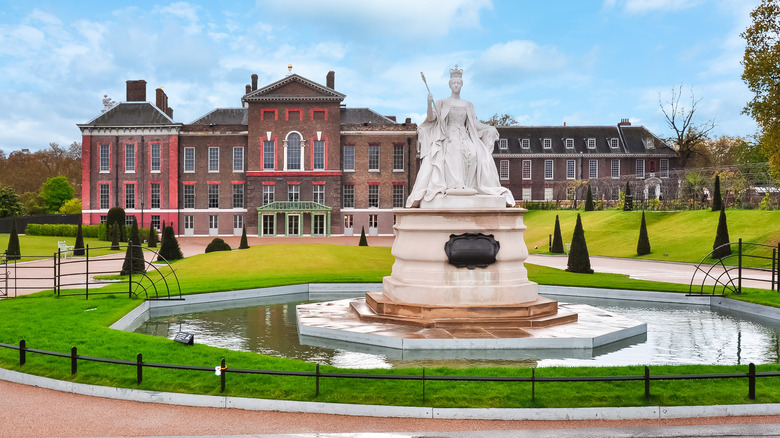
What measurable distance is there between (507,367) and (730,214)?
3344 centimetres

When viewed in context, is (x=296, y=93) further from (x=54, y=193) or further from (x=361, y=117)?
(x=54, y=193)

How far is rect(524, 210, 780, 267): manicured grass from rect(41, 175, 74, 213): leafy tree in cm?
5820

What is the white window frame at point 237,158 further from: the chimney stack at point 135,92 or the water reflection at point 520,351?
the water reflection at point 520,351

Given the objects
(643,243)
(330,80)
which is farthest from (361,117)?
(643,243)

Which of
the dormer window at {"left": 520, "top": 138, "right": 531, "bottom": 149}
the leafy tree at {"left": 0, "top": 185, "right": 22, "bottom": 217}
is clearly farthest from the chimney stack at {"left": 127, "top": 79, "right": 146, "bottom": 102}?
the dormer window at {"left": 520, "top": 138, "right": 531, "bottom": 149}

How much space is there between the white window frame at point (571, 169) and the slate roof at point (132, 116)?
1625 inches

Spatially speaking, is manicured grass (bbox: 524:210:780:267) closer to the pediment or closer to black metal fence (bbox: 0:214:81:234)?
the pediment

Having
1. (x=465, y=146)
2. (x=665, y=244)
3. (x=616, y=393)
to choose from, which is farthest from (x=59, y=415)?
(x=665, y=244)

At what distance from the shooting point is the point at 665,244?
116ft

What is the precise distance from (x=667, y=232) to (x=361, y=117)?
98.9 ft

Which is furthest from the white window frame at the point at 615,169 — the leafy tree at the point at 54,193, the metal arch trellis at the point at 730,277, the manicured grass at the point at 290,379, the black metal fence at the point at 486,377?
the leafy tree at the point at 54,193

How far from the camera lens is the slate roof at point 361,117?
56763 mm

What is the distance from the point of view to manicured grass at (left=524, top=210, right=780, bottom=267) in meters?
31.9

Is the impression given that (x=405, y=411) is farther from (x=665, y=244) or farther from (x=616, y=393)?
(x=665, y=244)
